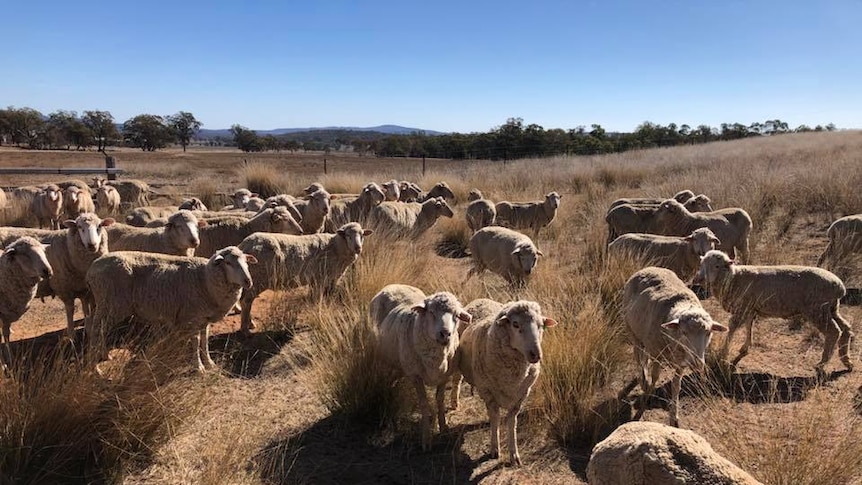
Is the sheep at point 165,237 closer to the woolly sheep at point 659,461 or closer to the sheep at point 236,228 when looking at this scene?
the sheep at point 236,228

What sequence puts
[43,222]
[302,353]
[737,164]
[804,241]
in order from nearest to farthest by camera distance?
[302,353] → [804,241] → [43,222] → [737,164]

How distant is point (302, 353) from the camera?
603cm

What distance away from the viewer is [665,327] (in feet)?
15.6

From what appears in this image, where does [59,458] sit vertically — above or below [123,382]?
below

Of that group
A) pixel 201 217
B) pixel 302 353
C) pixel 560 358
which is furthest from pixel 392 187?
pixel 560 358

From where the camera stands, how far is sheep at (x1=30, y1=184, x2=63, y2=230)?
12.8m

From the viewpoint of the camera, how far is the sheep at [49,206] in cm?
1279

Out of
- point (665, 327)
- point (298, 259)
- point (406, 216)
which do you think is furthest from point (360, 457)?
point (406, 216)

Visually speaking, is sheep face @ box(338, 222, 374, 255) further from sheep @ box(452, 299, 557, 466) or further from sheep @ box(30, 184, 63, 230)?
sheep @ box(30, 184, 63, 230)

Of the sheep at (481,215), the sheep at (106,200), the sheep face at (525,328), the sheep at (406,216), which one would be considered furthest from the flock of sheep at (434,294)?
the sheep at (106,200)

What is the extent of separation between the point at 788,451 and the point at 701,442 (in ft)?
3.80

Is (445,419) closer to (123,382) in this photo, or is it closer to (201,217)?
(123,382)

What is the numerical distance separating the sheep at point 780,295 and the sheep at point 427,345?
129 inches

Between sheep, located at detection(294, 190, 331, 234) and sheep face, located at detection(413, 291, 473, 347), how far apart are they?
6.88m
